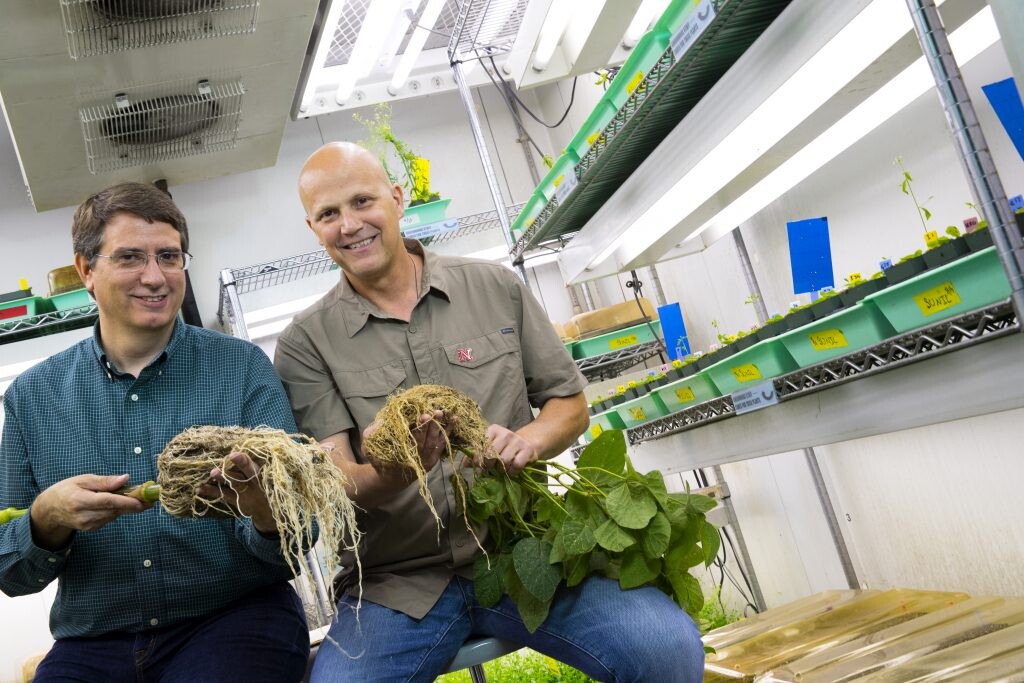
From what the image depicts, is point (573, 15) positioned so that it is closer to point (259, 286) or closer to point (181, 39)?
point (181, 39)

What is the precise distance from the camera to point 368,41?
3.48 m

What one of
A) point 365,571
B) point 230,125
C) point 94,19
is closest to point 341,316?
point 365,571

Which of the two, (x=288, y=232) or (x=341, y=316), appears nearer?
(x=341, y=316)

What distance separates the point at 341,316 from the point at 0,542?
0.73m

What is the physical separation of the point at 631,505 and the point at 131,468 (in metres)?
0.88

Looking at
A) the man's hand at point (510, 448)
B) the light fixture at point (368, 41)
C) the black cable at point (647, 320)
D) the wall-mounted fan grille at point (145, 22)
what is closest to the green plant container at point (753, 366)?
the man's hand at point (510, 448)

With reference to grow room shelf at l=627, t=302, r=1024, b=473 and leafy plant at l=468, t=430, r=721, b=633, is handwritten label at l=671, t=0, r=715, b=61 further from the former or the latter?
leafy plant at l=468, t=430, r=721, b=633

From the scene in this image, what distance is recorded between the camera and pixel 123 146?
376cm

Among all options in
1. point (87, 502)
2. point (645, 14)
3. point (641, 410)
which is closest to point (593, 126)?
point (645, 14)

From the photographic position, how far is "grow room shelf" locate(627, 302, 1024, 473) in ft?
3.94

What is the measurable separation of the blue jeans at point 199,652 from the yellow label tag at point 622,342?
6.50ft

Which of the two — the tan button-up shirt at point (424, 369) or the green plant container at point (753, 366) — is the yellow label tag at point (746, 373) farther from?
the tan button-up shirt at point (424, 369)

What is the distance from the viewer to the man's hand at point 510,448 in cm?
156

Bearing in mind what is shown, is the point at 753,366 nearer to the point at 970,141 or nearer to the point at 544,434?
the point at 544,434
